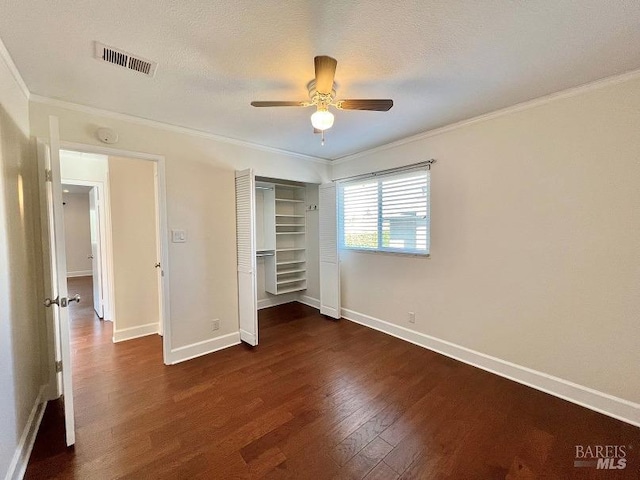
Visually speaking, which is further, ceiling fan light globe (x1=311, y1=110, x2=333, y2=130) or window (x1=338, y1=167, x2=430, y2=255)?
window (x1=338, y1=167, x2=430, y2=255)

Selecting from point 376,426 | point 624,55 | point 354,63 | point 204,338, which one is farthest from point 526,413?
point 204,338

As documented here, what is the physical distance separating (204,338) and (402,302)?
94.1 inches

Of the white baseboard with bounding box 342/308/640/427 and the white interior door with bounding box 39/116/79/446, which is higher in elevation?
the white interior door with bounding box 39/116/79/446

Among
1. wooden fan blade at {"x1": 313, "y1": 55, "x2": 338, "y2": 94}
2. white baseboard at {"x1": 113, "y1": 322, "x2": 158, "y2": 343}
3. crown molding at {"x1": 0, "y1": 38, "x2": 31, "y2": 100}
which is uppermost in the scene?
crown molding at {"x1": 0, "y1": 38, "x2": 31, "y2": 100}

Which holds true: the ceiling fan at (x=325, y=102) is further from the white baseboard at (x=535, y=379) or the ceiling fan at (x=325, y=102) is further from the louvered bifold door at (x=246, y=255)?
the white baseboard at (x=535, y=379)

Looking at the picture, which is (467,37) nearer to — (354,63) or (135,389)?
(354,63)

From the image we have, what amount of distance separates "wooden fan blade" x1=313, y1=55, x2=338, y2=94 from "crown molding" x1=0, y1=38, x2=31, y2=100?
176cm

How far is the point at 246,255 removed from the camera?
3139mm

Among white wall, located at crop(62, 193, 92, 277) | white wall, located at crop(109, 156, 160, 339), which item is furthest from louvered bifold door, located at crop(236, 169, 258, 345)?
white wall, located at crop(62, 193, 92, 277)

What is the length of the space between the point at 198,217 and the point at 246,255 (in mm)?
673

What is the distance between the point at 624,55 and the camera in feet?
5.49

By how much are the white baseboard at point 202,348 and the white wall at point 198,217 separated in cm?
2

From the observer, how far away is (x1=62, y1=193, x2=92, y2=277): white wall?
7875mm

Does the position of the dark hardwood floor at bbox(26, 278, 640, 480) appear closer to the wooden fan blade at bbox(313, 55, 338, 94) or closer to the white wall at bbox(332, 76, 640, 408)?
the white wall at bbox(332, 76, 640, 408)
